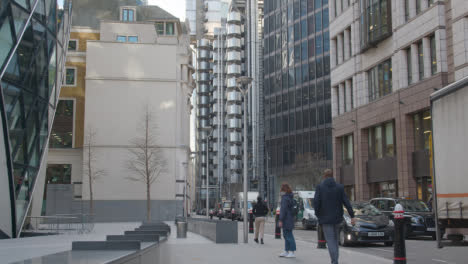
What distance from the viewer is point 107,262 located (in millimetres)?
5156

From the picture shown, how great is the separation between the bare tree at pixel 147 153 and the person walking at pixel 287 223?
35.5 meters

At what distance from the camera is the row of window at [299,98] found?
230ft

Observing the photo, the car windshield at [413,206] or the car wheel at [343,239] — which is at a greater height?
the car windshield at [413,206]

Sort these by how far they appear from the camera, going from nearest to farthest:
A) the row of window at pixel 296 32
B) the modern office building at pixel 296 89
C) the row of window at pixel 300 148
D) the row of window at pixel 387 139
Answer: the row of window at pixel 387 139
the row of window at pixel 300 148
the modern office building at pixel 296 89
the row of window at pixel 296 32

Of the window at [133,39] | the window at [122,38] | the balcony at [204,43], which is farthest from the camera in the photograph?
the balcony at [204,43]

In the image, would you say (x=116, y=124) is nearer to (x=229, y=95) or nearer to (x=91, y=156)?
(x=91, y=156)

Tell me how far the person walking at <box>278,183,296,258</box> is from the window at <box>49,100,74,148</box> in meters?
42.7

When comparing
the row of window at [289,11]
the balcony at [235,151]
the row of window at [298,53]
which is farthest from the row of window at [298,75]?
the balcony at [235,151]

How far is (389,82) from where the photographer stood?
39562 mm

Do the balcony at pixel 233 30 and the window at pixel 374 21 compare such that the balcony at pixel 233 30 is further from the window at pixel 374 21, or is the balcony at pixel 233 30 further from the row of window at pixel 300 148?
the window at pixel 374 21

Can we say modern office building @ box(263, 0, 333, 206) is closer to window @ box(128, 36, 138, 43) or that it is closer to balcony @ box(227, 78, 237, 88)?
window @ box(128, 36, 138, 43)

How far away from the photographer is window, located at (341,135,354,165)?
152 ft

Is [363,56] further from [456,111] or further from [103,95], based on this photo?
[456,111]

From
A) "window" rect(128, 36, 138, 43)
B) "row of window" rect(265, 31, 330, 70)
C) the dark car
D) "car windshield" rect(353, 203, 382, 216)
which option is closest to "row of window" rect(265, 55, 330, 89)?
"row of window" rect(265, 31, 330, 70)
